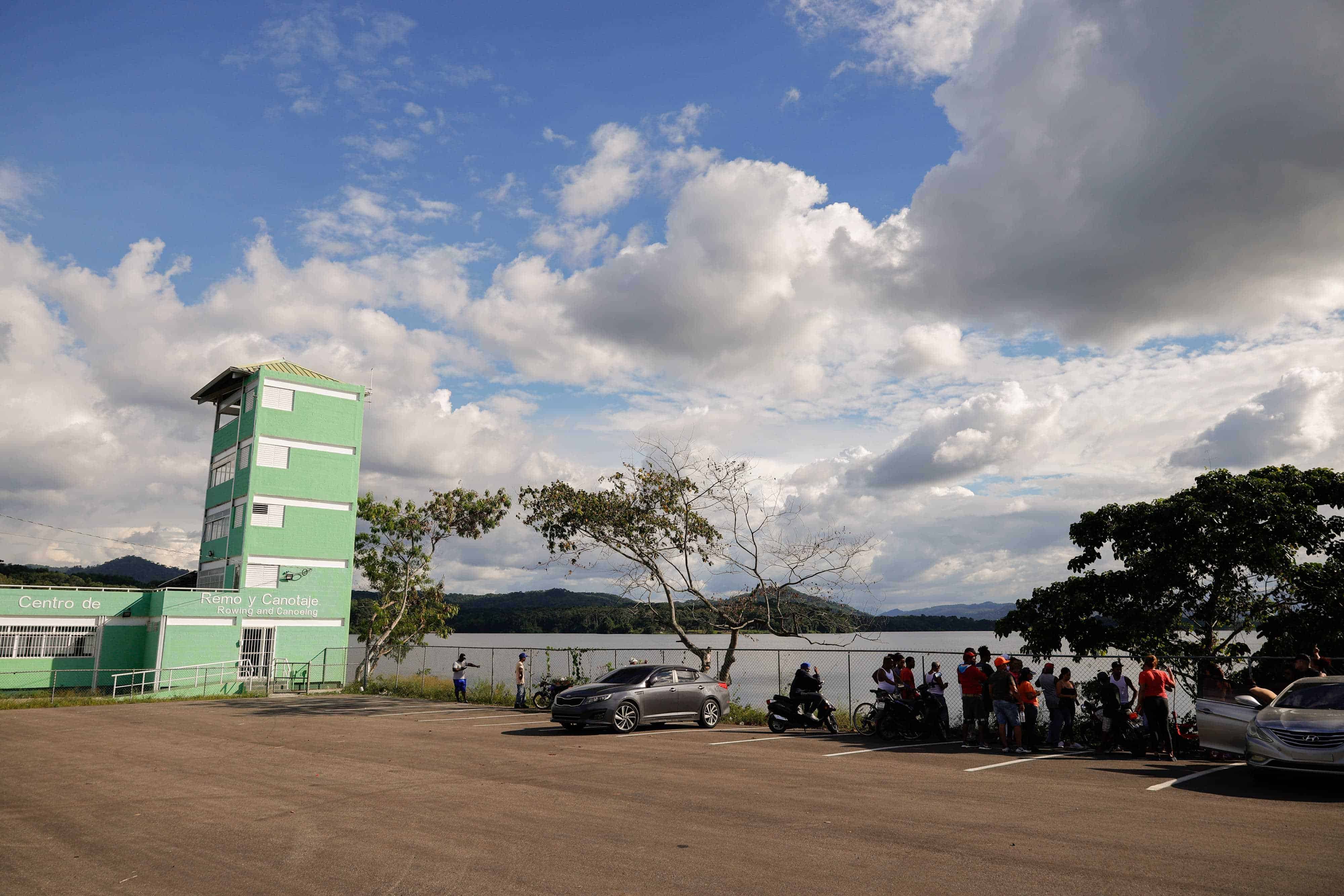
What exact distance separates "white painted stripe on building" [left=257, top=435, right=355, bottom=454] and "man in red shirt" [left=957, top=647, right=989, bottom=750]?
31.7 m

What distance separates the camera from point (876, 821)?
895cm

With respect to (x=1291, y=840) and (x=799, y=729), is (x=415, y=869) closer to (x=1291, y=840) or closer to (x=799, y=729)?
(x=1291, y=840)

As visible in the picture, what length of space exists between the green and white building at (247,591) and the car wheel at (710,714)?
21267mm

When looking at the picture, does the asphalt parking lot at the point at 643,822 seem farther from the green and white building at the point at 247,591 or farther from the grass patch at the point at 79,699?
the green and white building at the point at 247,591

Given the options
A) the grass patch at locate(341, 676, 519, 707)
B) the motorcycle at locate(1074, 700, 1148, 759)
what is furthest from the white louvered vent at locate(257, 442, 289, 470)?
the motorcycle at locate(1074, 700, 1148, 759)

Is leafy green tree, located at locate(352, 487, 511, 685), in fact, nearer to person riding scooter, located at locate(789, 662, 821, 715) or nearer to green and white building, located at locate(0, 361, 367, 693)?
green and white building, located at locate(0, 361, 367, 693)

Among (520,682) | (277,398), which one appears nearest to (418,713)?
(520,682)

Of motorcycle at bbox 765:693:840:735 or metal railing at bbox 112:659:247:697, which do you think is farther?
metal railing at bbox 112:659:247:697

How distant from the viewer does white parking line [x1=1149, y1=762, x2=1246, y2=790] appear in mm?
11430

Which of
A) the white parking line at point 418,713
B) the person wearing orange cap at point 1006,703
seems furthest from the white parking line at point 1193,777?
the white parking line at point 418,713

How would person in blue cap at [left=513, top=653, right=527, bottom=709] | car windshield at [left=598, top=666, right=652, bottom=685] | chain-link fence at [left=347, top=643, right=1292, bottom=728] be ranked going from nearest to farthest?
chain-link fence at [left=347, top=643, right=1292, bottom=728]
car windshield at [left=598, top=666, right=652, bottom=685]
person in blue cap at [left=513, top=653, right=527, bottom=709]

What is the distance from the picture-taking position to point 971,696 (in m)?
16.4

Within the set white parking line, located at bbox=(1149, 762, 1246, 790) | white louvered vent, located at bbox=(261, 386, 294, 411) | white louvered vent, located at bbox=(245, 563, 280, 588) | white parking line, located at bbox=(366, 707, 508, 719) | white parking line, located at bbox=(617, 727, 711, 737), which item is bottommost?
white parking line, located at bbox=(366, 707, 508, 719)

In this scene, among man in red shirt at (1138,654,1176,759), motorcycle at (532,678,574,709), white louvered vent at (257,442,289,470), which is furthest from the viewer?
white louvered vent at (257,442,289,470)
